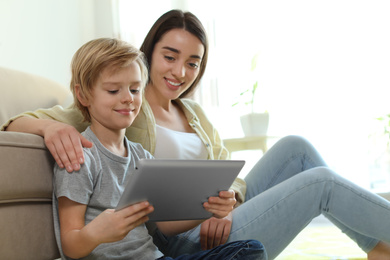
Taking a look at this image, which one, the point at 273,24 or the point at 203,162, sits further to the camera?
the point at 273,24

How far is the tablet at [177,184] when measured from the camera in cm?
91

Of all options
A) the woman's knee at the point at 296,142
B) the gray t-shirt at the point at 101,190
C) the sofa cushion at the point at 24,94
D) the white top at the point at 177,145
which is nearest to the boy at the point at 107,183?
the gray t-shirt at the point at 101,190

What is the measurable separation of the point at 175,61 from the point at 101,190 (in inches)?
27.5

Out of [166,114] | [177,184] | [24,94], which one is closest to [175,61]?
[166,114]

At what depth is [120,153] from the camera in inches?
47.1

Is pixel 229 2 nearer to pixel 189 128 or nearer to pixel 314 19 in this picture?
pixel 314 19

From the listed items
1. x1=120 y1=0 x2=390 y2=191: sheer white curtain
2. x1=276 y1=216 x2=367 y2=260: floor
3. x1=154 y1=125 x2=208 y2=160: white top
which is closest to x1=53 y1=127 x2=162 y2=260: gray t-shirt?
x1=154 y1=125 x2=208 y2=160: white top

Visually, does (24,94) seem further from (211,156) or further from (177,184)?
(177,184)

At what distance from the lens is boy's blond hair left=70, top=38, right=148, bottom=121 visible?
3.67ft

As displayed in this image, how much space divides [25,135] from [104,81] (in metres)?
0.24

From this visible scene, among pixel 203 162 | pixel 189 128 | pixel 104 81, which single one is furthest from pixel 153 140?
pixel 203 162

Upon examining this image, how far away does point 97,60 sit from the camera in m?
1.12

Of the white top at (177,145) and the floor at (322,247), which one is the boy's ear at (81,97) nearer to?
the white top at (177,145)

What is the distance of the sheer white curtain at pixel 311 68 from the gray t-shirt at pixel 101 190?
2382mm
